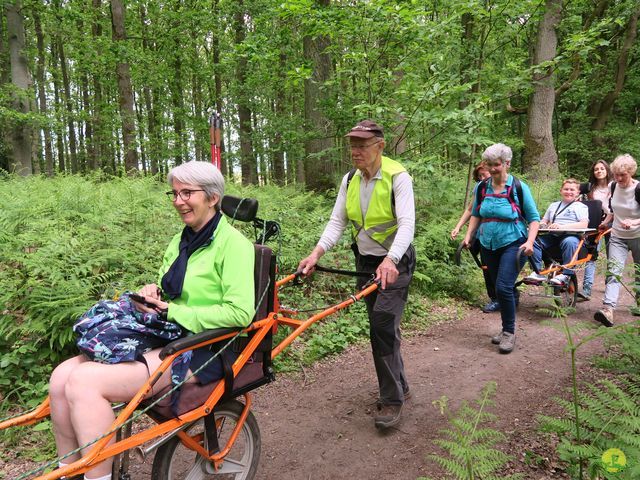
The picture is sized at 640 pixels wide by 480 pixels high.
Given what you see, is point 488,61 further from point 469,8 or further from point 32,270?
point 32,270

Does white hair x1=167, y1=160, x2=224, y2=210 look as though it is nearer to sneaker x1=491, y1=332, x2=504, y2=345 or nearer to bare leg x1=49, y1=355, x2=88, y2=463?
bare leg x1=49, y1=355, x2=88, y2=463

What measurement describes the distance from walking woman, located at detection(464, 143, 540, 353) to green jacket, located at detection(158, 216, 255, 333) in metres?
3.68

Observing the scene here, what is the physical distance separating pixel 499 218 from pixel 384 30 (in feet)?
11.9

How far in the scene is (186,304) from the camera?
99.8 inches

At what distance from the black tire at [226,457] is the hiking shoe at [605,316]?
209 inches

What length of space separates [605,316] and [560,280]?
80 cm

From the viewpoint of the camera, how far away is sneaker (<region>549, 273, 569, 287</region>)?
21.3 ft

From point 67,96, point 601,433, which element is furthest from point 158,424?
point 67,96

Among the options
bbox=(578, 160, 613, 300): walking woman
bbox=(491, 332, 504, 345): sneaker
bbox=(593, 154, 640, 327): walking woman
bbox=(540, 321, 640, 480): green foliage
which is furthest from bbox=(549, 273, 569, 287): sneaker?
bbox=(540, 321, 640, 480): green foliage

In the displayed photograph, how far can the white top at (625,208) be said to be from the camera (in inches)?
227

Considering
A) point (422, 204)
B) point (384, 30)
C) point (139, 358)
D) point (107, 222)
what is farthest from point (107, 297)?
point (422, 204)

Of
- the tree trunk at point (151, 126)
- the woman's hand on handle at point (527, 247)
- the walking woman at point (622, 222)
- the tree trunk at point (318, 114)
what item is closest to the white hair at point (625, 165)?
the walking woman at point (622, 222)

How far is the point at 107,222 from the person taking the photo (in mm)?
5664

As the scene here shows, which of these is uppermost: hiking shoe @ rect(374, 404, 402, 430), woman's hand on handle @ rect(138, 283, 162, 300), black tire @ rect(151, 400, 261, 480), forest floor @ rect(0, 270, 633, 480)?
woman's hand on handle @ rect(138, 283, 162, 300)
